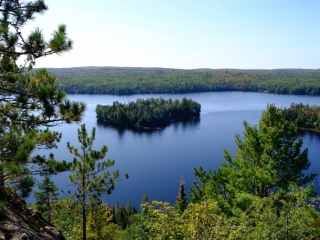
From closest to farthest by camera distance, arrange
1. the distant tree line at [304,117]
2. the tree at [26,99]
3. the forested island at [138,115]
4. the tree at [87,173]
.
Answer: the tree at [26,99] < the tree at [87,173] < the distant tree line at [304,117] < the forested island at [138,115]

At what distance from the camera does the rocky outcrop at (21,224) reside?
178 inches

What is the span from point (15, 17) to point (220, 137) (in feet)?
151

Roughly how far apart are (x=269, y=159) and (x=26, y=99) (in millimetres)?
6111

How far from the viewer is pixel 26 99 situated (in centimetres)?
513

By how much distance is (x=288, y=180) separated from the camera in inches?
305

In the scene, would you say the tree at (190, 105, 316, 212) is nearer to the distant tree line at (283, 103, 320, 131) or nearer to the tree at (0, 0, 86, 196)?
the tree at (0, 0, 86, 196)

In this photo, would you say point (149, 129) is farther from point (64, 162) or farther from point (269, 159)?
point (64, 162)

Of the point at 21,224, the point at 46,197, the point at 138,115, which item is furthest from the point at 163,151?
the point at 21,224

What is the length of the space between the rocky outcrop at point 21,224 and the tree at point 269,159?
17.0 feet

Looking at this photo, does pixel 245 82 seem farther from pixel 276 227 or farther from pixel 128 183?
pixel 276 227

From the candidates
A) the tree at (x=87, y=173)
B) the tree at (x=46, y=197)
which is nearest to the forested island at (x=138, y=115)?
the tree at (x=46, y=197)

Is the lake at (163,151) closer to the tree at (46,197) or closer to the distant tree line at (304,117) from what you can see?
the distant tree line at (304,117)

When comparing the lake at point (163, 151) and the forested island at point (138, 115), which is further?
the forested island at point (138, 115)

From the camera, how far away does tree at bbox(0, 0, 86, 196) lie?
4.49 m
